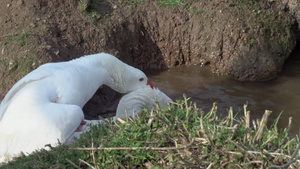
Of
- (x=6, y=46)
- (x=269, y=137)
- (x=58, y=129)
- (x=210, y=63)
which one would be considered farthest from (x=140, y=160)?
(x=210, y=63)

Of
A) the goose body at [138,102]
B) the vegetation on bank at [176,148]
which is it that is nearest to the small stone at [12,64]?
the goose body at [138,102]

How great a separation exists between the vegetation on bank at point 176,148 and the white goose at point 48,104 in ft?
4.99

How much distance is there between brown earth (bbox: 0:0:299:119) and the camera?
7547 millimetres

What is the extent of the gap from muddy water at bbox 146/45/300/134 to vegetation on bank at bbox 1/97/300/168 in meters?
3.67

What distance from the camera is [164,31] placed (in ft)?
28.6

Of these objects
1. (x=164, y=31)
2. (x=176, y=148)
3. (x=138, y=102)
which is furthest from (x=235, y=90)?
(x=176, y=148)

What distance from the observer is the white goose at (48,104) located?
15.7 ft

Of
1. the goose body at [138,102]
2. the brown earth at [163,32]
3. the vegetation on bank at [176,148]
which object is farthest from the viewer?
the brown earth at [163,32]

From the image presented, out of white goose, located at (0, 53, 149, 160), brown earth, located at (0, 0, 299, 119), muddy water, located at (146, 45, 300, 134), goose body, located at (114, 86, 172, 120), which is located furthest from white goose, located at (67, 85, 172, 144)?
brown earth, located at (0, 0, 299, 119)

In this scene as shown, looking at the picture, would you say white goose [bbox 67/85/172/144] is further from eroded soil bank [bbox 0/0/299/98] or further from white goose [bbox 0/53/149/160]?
eroded soil bank [bbox 0/0/299/98]

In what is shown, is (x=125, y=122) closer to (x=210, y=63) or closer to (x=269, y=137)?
(x=269, y=137)

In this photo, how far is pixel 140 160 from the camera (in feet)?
9.63

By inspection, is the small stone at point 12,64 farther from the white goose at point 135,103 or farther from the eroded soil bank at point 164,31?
the white goose at point 135,103

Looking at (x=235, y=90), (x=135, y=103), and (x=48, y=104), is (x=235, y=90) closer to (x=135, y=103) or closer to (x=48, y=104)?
(x=135, y=103)
